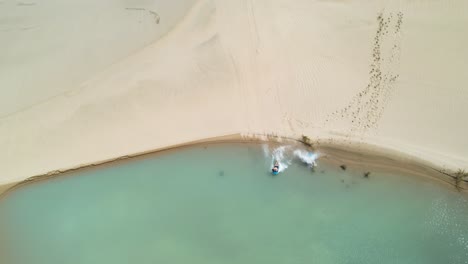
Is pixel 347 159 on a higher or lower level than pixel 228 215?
higher

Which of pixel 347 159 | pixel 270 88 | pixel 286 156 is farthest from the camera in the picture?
pixel 270 88

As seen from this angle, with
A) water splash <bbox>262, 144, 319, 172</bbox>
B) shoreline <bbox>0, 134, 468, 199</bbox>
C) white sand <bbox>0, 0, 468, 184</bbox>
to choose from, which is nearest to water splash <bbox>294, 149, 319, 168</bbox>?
water splash <bbox>262, 144, 319, 172</bbox>

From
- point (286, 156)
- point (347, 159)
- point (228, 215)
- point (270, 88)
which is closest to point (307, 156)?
point (286, 156)

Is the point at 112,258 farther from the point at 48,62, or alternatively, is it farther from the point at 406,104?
the point at 406,104

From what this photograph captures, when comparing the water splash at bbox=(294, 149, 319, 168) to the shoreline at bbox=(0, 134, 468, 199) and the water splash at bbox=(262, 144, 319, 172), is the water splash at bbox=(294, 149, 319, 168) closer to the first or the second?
the water splash at bbox=(262, 144, 319, 172)

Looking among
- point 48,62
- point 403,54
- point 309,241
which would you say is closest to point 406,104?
point 403,54

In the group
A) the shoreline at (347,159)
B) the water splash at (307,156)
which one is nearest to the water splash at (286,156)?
the water splash at (307,156)

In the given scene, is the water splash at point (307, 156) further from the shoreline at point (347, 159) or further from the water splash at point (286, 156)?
the shoreline at point (347, 159)

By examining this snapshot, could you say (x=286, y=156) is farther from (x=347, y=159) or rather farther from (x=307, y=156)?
(x=347, y=159)
